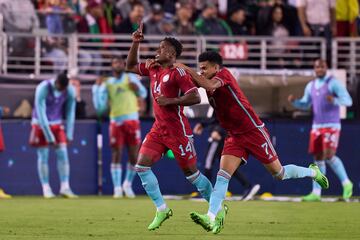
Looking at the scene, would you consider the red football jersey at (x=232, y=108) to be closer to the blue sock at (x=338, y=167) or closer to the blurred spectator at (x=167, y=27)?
the blue sock at (x=338, y=167)

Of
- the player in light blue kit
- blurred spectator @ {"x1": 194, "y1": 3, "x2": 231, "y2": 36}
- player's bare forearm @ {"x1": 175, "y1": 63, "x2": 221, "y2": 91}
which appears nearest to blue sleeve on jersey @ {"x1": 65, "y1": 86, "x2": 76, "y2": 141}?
the player in light blue kit

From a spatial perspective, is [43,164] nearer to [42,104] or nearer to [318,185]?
[42,104]

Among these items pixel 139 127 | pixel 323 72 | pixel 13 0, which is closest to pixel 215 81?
pixel 323 72

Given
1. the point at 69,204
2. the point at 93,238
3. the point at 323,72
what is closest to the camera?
the point at 93,238

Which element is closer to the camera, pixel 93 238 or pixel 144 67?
pixel 93 238

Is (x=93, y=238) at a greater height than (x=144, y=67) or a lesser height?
lesser

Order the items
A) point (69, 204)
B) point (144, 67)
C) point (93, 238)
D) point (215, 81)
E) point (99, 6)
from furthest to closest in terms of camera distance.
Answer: point (99, 6), point (69, 204), point (144, 67), point (215, 81), point (93, 238)

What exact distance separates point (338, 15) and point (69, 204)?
975 cm

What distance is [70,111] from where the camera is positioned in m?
22.5

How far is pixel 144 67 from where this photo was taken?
14.4 metres

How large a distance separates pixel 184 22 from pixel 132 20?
1.23 metres

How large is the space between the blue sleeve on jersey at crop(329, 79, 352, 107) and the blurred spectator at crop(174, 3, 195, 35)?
16.5 feet

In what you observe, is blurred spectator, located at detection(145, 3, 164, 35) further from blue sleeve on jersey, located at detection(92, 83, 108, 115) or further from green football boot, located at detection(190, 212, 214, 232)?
green football boot, located at detection(190, 212, 214, 232)

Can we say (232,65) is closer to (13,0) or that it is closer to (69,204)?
(13,0)
